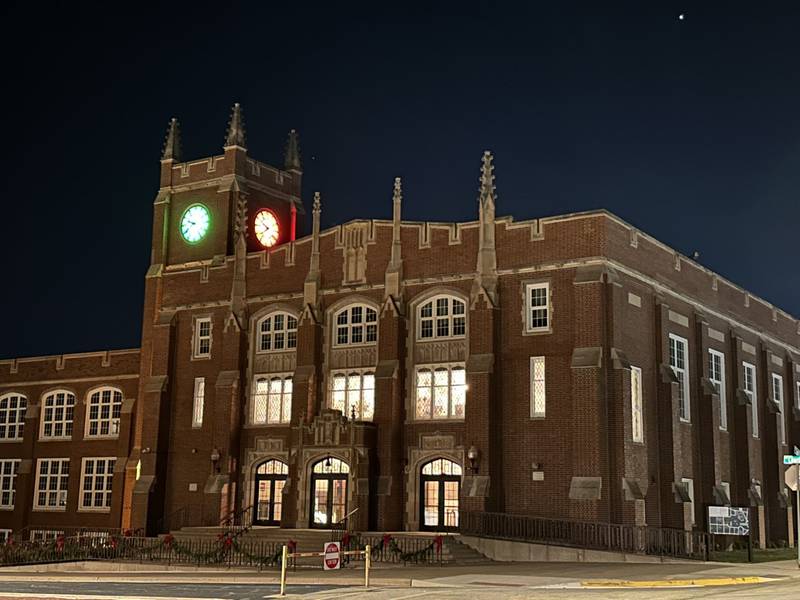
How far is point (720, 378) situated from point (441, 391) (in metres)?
14.0

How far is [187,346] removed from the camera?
1973 inches

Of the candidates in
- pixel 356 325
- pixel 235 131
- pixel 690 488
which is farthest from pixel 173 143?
pixel 690 488

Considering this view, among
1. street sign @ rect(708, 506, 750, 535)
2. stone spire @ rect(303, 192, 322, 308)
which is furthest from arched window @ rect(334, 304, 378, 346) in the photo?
street sign @ rect(708, 506, 750, 535)

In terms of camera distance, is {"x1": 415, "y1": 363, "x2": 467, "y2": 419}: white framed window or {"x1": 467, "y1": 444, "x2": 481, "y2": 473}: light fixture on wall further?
{"x1": 415, "y1": 363, "x2": 467, "y2": 419}: white framed window

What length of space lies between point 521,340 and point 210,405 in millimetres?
15208

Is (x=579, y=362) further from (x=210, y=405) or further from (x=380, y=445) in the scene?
(x=210, y=405)

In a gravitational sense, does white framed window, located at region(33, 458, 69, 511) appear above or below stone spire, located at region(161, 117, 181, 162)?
below

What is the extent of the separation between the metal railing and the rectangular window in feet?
23.7

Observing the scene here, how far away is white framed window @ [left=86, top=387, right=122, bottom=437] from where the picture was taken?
56.8m

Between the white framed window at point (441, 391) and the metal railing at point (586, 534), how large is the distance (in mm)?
4880

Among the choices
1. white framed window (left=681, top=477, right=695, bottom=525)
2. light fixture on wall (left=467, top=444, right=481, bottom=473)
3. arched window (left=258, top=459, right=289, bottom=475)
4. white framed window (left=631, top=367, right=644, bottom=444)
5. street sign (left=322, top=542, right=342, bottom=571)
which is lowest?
street sign (left=322, top=542, right=342, bottom=571)

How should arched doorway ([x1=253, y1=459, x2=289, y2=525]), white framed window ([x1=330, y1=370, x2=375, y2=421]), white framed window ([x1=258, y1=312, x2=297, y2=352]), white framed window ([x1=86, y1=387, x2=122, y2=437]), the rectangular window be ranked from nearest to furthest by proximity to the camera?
the rectangular window
white framed window ([x1=330, y1=370, x2=375, y2=421])
arched doorway ([x1=253, y1=459, x2=289, y2=525])
white framed window ([x1=258, y1=312, x2=297, y2=352])
white framed window ([x1=86, y1=387, x2=122, y2=437])

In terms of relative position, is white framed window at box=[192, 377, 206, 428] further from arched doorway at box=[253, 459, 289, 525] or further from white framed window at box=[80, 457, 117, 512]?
white framed window at box=[80, 457, 117, 512]

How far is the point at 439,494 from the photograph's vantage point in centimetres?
4191
